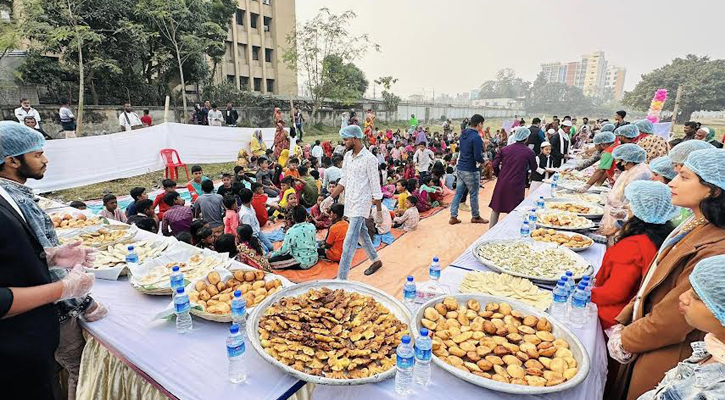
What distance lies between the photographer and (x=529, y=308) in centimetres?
212

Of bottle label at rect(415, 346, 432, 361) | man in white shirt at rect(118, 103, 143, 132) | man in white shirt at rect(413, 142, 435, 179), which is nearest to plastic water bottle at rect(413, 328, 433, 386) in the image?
bottle label at rect(415, 346, 432, 361)

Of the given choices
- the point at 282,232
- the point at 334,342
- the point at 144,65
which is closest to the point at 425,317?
the point at 334,342

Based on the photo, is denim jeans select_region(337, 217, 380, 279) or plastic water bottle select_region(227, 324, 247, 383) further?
denim jeans select_region(337, 217, 380, 279)

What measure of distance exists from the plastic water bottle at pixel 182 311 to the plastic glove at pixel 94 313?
579 mm

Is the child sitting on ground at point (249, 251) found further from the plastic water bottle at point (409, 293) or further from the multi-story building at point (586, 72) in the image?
the multi-story building at point (586, 72)

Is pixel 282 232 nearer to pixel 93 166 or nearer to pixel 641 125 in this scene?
pixel 93 166

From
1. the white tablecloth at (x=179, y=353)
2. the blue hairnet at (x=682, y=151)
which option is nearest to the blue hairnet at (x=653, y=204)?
the blue hairnet at (x=682, y=151)

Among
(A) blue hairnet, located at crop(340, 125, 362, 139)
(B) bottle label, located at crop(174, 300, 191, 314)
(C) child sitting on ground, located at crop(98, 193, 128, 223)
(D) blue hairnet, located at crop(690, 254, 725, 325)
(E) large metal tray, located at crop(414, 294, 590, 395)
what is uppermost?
(A) blue hairnet, located at crop(340, 125, 362, 139)

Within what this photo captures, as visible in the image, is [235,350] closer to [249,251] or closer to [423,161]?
[249,251]

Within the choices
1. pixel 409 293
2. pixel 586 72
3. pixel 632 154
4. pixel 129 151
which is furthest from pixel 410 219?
pixel 586 72

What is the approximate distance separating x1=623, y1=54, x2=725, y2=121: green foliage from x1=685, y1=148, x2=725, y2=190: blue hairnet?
45.8m

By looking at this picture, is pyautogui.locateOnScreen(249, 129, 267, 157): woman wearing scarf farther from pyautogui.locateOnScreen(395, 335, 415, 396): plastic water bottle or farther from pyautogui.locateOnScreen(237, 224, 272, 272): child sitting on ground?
pyautogui.locateOnScreen(395, 335, 415, 396): plastic water bottle

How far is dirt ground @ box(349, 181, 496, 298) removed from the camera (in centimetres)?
476

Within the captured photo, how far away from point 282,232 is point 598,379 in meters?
5.41
